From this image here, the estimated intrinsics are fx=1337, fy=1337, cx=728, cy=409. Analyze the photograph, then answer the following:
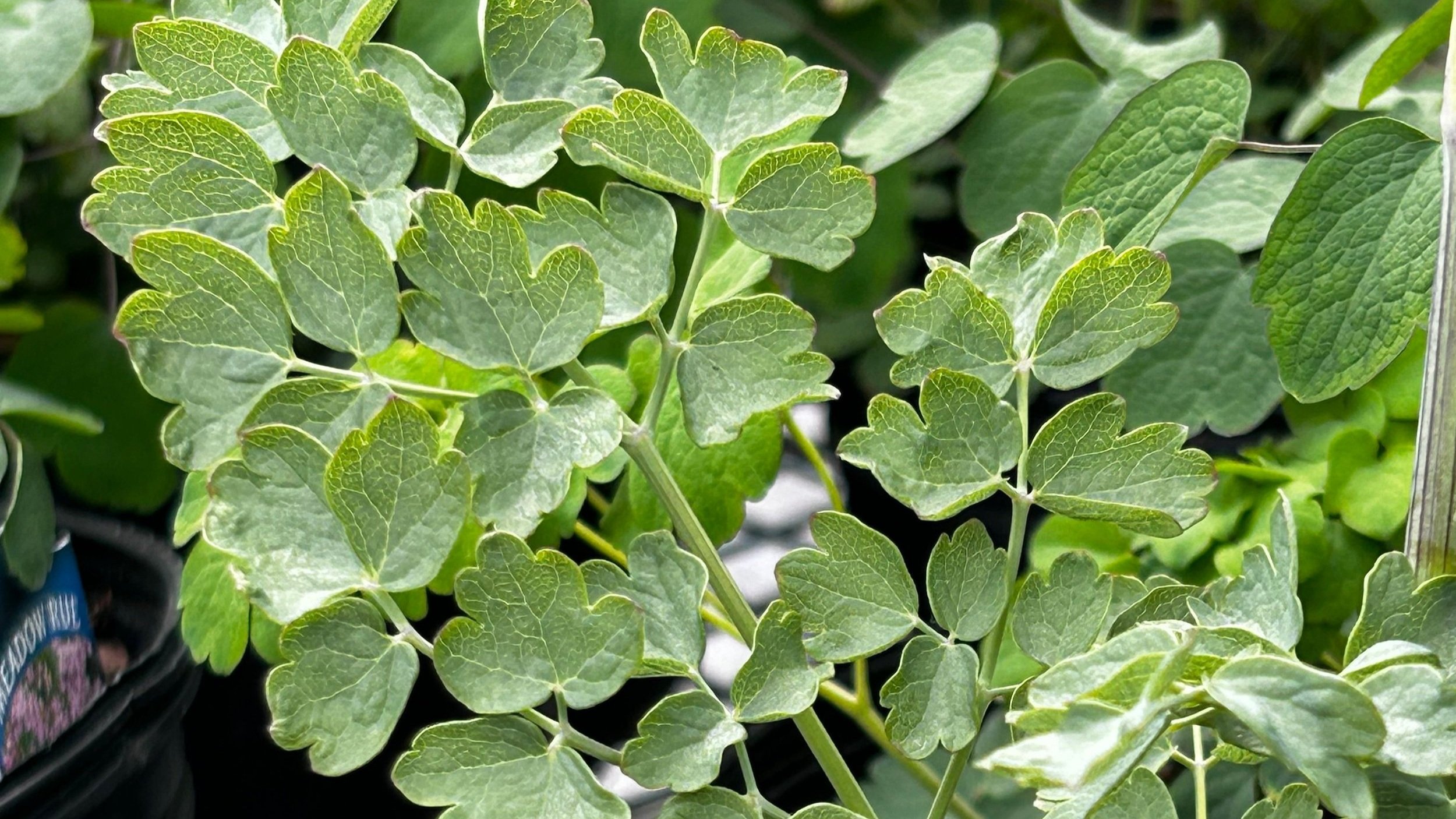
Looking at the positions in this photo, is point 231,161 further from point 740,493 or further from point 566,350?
point 740,493

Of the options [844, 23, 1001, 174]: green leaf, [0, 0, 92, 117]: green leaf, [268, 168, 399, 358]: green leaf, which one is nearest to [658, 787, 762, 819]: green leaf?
[268, 168, 399, 358]: green leaf

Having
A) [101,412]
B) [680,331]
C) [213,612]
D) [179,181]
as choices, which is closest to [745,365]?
[680,331]

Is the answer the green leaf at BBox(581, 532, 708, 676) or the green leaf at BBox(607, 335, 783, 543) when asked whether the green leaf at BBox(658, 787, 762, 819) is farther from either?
the green leaf at BBox(607, 335, 783, 543)

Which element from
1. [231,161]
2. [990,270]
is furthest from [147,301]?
[990,270]

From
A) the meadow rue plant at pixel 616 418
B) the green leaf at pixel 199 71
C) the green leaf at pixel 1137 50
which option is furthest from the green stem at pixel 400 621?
the green leaf at pixel 1137 50

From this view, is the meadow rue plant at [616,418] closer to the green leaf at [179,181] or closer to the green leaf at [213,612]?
the green leaf at [179,181]

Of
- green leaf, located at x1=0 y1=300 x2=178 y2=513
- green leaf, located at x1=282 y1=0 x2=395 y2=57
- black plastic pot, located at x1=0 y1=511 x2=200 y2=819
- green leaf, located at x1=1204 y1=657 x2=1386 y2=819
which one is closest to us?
green leaf, located at x1=1204 y1=657 x2=1386 y2=819

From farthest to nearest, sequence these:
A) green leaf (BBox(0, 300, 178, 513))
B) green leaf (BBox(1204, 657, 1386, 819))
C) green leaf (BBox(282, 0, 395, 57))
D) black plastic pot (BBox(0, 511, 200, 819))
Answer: green leaf (BBox(0, 300, 178, 513)) → black plastic pot (BBox(0, 511, 200, 819)) → green leaf (BBox(282, 0, 395, 57)) → green leaf (BBox(1204, 657, 1386, 819))
